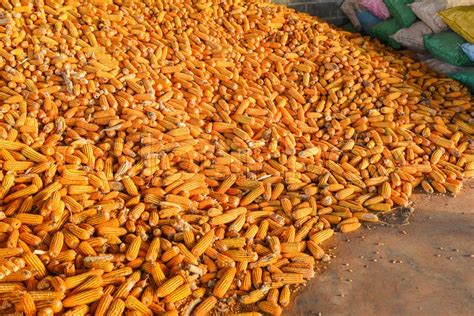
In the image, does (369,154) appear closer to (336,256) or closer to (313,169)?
(313,169)

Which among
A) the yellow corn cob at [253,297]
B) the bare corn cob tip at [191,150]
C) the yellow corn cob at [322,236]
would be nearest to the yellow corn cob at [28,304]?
the bare corn cob tip at [191,150]

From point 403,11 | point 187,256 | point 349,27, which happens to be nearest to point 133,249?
point 187,256

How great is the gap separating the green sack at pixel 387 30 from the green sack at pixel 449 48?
69cm

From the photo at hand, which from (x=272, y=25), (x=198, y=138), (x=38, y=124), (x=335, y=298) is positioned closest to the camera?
(x=335, y=298)

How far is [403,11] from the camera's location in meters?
6.73

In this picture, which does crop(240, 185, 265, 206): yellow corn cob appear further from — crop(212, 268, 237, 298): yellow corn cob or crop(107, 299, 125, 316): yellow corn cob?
crop(107, 299, 125, 316): yellow corn cob

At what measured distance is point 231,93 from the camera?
5219 mm

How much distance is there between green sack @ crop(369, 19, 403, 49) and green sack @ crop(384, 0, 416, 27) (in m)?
0.17

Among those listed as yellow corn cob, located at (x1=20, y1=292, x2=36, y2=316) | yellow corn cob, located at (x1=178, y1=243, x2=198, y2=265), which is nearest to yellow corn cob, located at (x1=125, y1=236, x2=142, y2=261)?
yellow corn cob, located at (x1=178, y1=243, x2=198, y2=265)

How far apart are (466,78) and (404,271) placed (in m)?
3.33

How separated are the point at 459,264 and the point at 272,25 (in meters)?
3.88

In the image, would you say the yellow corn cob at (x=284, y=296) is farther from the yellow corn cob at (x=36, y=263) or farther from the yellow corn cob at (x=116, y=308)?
the yellow corn cob at (x=36, y=263)

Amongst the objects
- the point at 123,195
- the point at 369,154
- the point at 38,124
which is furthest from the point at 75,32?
the point at 369,154

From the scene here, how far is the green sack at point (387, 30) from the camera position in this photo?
701cm
